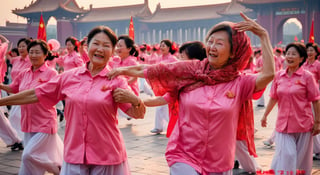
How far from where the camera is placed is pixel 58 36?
4047cm

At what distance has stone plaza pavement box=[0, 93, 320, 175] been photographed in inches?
211

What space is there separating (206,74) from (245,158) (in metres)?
2.48

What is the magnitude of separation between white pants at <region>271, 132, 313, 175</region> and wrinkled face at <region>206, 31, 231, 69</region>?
2.11 metres

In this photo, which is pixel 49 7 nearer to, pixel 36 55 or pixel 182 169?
pixel 36 55

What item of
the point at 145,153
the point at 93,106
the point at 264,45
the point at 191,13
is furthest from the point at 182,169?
the point at 191,13

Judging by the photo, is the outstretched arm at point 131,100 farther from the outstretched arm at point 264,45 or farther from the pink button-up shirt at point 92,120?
the outstretched arm at point 264,45

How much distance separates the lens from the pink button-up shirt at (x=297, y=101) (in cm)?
474

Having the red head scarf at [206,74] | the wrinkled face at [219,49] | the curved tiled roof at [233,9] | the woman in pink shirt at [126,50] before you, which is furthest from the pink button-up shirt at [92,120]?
the curved tiled roof at [233,9]

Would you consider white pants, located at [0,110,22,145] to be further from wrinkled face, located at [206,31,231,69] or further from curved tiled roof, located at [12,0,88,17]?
curved tiled roof, located at [12,0,88,17]

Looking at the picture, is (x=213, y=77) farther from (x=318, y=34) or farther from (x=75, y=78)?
(x=318, y=34)

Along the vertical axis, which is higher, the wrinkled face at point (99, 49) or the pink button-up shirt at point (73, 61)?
the wrinkled face at point (99, 49)

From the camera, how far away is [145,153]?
6.28 meters

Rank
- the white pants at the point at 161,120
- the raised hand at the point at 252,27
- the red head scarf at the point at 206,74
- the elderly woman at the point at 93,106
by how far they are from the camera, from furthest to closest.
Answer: the white pants at the point at 161,120 → the elderly woman at the point at 93,106 → the red head scarf at the point at 206,74 → the raised hand at the point at 252,27

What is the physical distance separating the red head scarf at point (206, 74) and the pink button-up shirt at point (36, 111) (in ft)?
6.72
